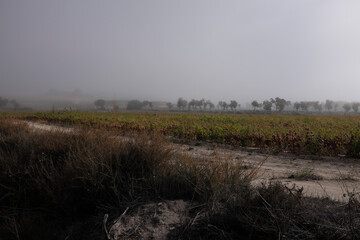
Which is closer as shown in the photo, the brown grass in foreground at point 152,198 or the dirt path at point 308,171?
the brown grass in foreground at point 152,198

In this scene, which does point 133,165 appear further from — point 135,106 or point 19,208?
point 135,106

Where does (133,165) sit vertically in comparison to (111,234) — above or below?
above

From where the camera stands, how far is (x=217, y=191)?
12.3 ft

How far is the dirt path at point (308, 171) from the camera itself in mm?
5055

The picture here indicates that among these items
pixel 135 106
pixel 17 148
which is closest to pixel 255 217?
pixel 17 148

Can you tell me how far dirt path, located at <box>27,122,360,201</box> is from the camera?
16.6ft

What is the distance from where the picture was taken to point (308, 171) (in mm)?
7238

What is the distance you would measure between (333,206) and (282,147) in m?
8.33

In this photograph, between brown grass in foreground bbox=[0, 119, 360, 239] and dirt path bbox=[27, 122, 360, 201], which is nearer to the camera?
brown grass in foreground bbox=[0, 119, 360, 239]

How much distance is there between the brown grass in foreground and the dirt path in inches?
23.8

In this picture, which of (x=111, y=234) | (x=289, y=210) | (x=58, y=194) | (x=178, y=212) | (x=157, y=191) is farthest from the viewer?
(x=58, y=194)

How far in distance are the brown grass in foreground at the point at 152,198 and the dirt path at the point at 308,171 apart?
603mm

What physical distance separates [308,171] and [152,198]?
16.9 ft

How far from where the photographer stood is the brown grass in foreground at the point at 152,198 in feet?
9.87
